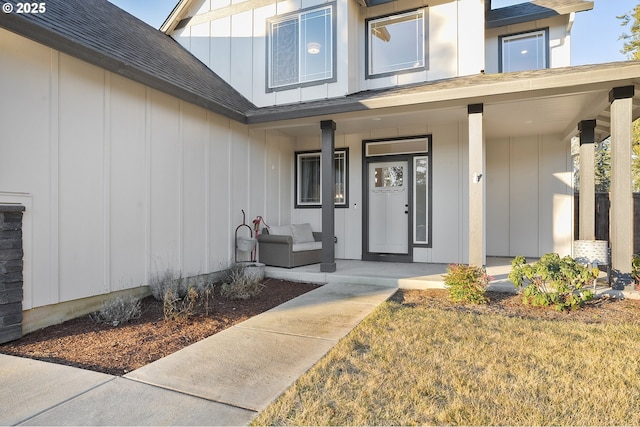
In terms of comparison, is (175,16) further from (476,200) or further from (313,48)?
(476,200)

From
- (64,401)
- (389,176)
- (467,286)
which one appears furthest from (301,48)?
(64,401)

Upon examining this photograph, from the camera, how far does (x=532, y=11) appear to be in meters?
7.59

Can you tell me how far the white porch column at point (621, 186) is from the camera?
172 inches

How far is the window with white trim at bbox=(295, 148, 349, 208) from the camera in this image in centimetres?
784

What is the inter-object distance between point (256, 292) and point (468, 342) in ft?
9.65

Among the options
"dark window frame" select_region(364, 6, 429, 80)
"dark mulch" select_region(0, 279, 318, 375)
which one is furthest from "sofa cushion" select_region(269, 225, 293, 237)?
"dark window frame" select_region(364, 6, 429, 80)

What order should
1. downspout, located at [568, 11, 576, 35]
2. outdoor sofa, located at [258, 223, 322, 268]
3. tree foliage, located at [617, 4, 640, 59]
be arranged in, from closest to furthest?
1. outdoor sofa, located at [258, 223, 322, 268]
2. downspout, located at [568, 11, 576, 35]
3. tree foliage, located at [617, 4, 640, 59]

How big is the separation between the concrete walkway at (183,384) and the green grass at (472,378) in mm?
207

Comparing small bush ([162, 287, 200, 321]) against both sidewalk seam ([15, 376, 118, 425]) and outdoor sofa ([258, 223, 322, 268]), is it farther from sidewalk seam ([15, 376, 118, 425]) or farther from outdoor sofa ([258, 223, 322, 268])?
outdoor sofa ([258, 223, 322, 268])

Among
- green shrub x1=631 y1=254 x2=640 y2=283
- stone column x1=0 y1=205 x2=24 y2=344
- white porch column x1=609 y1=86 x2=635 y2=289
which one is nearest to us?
stone column x1=0 y1=205 x2=24 y2=344

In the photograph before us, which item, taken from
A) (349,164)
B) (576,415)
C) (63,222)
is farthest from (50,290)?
(349,164)

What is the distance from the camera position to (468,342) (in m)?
3.10

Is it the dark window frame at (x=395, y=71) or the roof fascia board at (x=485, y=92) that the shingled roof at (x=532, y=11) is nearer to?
the dark window frame at (x=395, y=71)

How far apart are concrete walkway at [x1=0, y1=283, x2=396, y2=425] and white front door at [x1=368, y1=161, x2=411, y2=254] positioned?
4.07 m
